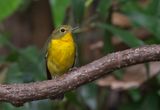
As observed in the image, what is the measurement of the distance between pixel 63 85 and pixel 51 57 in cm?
89

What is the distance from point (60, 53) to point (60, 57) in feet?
0.10

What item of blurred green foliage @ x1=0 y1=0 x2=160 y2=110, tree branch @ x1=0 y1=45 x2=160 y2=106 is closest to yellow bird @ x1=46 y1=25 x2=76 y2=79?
blurred green foliage @ x1=0 y1=0 x2=160 y2=110

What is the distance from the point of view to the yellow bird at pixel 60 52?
351 centimetres

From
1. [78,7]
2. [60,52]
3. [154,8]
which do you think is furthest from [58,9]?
[154,8]

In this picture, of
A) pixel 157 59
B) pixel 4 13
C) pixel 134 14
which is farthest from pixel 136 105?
pixel 157 59

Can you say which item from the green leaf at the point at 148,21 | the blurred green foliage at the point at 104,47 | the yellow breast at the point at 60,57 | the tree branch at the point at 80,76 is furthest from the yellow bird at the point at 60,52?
the tree branch at the point at 80,76

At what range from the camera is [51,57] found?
356 cm

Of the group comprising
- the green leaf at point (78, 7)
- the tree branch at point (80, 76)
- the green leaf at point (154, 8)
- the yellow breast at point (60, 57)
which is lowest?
the tree branch at point (80, 76)

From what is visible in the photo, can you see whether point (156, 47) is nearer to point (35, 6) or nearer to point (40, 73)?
point (40, 73)

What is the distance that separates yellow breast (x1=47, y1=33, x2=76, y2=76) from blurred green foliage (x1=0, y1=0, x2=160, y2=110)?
0.58 ft

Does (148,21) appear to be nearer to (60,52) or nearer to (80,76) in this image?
(60,52)

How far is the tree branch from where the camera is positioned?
8.63ft

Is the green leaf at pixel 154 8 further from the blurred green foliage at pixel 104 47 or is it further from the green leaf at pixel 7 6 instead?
the green leaf at pixel 7 6

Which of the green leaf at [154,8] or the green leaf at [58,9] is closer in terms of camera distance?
the green leaf at [58,9]
